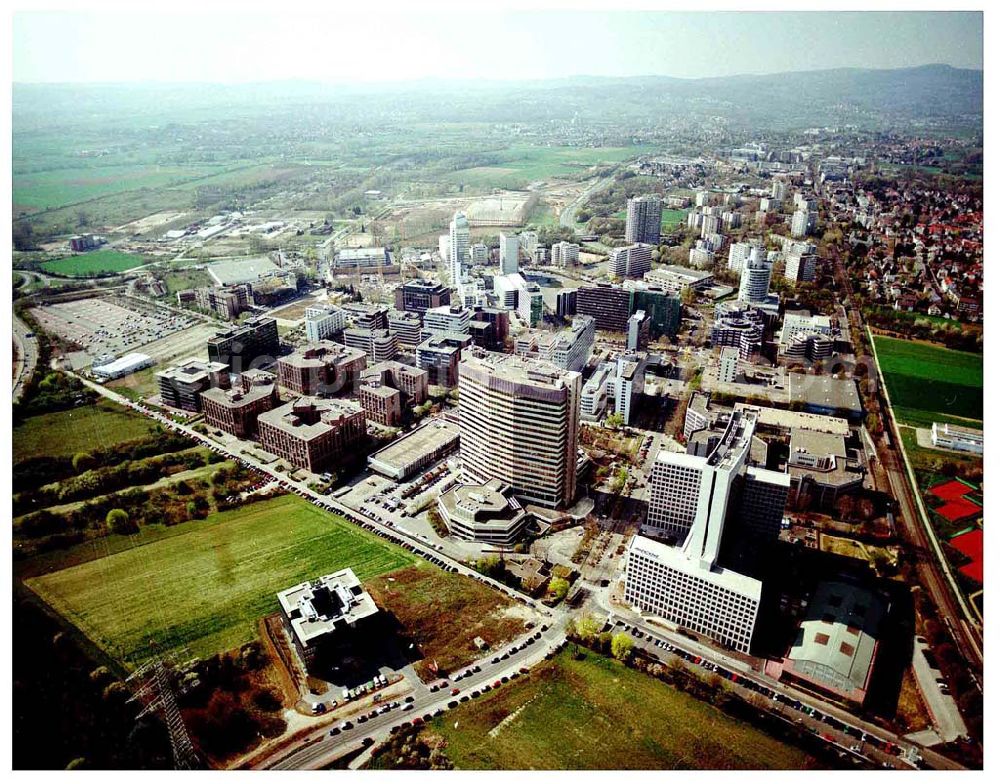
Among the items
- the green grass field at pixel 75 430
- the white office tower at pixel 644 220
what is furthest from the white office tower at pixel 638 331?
the green grass field at pixel 75 430

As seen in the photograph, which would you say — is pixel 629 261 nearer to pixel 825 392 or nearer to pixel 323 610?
pixel 825 392

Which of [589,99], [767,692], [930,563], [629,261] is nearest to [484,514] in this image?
[767,692]

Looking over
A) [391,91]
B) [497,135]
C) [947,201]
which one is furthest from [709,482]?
[497,135]

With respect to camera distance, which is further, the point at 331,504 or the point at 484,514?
the point at 331,504

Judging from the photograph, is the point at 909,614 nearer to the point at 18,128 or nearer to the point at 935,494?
the point at 935,494

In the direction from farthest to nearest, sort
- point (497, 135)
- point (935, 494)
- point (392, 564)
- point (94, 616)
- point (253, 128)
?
point (497, 135), point (253, 128), point (935, 494), point (392, 564), point (94, 616)

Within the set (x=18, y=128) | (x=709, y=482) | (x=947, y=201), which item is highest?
(x=18, y=128)
